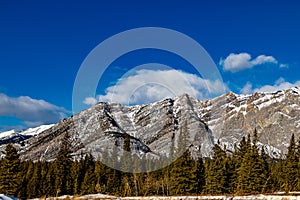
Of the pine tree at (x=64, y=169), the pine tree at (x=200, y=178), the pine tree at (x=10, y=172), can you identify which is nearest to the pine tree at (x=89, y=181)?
the pine tree at (x=64, y=169)

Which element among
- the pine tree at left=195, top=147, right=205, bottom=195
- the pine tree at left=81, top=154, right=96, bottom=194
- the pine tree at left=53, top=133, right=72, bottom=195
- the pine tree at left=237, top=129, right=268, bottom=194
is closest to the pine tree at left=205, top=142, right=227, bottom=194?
the pine tree at left=195, top=147, right=205, bottom=195

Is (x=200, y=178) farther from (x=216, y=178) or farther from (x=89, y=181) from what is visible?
(x=89, y=181)

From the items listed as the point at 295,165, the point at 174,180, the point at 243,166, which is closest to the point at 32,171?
the point at 174,180

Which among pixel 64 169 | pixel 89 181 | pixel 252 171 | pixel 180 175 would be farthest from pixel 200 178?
pixel 64 169

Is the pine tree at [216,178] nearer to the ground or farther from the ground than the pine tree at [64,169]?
nearer to the ground

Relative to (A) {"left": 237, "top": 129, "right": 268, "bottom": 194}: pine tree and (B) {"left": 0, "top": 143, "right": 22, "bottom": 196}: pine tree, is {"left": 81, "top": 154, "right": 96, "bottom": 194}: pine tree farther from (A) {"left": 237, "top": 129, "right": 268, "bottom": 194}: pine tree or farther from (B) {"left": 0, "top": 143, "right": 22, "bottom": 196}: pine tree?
(A) {"left": 237, "top": 129, "right": 268, "bottom": 194}: pine tree

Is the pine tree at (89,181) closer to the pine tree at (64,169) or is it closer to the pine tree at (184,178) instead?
the pine tree at (64,169)

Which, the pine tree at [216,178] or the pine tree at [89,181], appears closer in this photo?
the pine tree at [216,178]

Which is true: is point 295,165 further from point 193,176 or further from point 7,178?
point 7,178

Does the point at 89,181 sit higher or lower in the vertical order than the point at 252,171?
higher

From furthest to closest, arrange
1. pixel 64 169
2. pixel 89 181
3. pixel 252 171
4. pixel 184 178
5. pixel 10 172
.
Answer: pixel 64 169
pixel 89 181
pixel 184 178
pixel 252 171
pixel 10 172

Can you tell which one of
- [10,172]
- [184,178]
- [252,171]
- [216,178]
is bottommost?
[184,178]

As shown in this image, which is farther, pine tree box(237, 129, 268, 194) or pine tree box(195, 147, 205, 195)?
pine tree box(195, 147, 205, 195)

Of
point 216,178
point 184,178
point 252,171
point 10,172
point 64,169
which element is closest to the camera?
point 10,172
